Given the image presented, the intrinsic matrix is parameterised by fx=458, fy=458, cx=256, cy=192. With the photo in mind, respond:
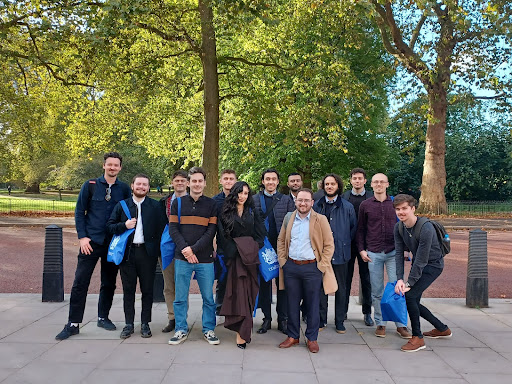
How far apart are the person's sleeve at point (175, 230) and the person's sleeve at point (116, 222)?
0.58 meters

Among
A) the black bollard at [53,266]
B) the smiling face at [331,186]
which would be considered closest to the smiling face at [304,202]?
the smiling face at [331,186]

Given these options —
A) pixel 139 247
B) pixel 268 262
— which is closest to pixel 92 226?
pixel 139 247

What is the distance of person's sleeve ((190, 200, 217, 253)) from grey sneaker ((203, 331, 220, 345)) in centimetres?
96

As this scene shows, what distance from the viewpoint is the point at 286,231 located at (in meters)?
5.16

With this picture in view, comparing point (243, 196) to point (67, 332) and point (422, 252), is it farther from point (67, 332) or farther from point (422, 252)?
point (67, 332)

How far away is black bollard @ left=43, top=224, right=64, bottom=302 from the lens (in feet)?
22.3

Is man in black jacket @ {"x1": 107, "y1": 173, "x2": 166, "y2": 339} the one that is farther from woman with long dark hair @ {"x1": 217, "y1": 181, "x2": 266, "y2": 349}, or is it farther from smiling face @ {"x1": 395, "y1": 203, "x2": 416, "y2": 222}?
smiling face @ {"x1": 395, "y1": 203, "x2": 416, "y2": 222}

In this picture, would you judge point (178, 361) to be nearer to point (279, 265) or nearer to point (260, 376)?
point (260, 376)

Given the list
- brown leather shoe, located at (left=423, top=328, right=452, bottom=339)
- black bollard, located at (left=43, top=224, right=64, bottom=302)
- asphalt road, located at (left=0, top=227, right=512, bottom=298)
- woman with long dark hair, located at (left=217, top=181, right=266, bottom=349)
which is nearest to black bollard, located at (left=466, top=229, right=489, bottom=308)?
asphalt road, located at (left=0, top=227, right=512, bottom=298)

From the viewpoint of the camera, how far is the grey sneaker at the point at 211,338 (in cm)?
505

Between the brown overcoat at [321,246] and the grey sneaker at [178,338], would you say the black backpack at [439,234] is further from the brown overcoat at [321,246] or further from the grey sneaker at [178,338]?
the grey sneaker at [178,338]

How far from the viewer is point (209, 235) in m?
5.07

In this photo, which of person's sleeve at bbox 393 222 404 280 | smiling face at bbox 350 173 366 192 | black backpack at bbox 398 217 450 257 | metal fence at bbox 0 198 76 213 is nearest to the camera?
black backpack at bbox 398 217 450 257

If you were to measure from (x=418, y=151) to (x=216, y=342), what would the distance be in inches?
1141
